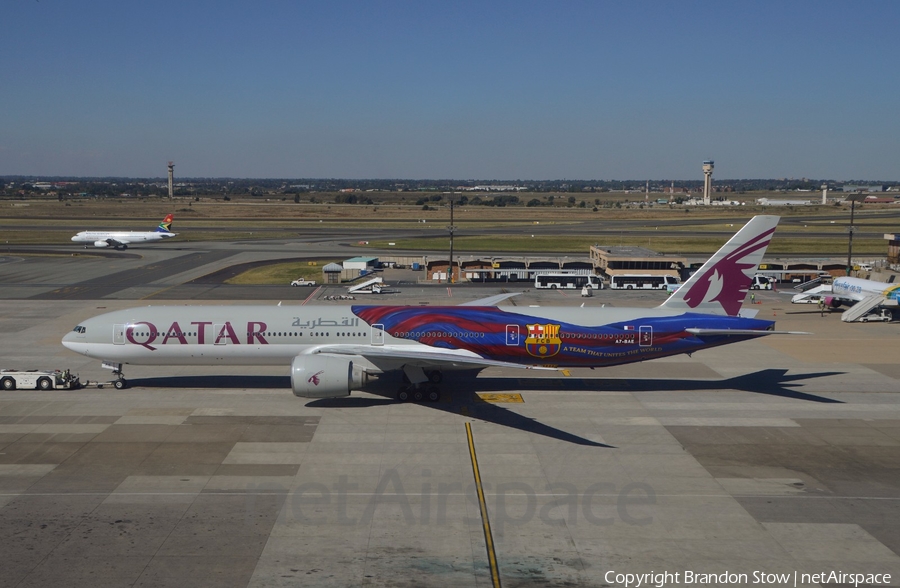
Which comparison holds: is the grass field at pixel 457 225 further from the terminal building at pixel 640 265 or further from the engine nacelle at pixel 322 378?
the engine nacelle at pixel 322 378

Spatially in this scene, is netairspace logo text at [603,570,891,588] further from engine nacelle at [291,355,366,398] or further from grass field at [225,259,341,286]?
grass field at [225,259,341,286]

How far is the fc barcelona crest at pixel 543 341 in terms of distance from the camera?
1406 inches

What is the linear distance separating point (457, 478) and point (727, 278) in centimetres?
2000

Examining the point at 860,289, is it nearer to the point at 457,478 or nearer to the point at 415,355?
the point at 415,355

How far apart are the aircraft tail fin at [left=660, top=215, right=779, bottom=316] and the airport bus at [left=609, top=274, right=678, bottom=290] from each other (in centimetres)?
4228

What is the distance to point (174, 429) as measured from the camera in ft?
100

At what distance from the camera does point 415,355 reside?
32.9 metres

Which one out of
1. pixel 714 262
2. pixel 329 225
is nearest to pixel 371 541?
pixel 714 262

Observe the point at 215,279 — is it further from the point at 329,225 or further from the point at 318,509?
the point at 329,225

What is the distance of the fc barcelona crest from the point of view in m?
35.7

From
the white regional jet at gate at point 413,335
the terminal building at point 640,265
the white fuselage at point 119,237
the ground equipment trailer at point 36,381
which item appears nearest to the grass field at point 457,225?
the white fuselage at point 119,237

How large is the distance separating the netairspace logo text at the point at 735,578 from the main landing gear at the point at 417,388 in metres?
16.8

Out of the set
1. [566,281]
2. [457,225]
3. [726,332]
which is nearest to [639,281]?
[566,281]

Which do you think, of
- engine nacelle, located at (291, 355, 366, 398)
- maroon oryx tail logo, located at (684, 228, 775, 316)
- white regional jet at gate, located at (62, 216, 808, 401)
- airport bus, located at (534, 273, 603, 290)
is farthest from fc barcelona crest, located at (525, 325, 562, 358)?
airport bus, located at (534, 273, 603, 290)
